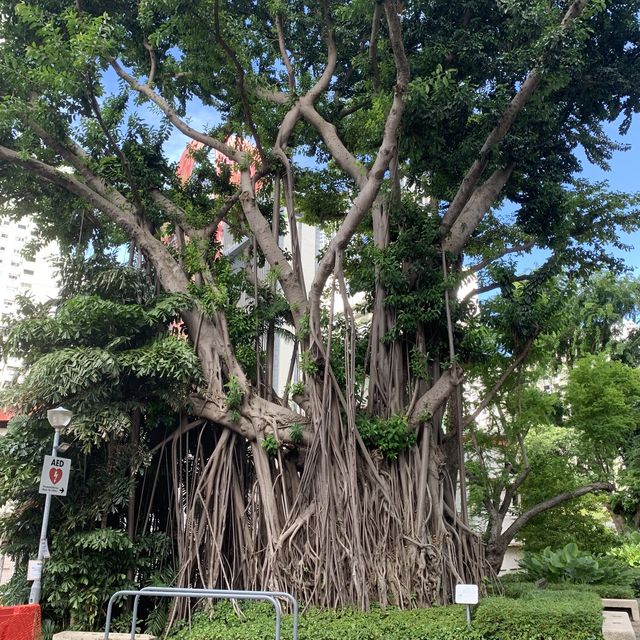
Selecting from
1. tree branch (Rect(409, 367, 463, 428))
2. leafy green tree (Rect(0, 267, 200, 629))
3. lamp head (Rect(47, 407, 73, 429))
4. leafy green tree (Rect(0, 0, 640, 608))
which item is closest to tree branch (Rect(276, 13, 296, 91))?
leafy green tree (Rect(0, 0, 640, 608))

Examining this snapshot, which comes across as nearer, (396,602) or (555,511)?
(396,602)

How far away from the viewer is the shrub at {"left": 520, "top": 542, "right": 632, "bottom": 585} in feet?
27.5

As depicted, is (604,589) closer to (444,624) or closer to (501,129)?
(444,624)

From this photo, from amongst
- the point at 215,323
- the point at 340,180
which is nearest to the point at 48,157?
the point at 215,323

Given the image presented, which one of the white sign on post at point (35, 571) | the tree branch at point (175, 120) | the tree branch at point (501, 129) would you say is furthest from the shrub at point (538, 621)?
the tree branch at point (175, 120)

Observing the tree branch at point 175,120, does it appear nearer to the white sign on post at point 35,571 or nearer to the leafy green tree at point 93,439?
the leafy green tree at point 93,439

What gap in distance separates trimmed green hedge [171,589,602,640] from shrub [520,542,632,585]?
233 centimetres

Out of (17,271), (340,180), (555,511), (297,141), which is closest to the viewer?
(297,141)

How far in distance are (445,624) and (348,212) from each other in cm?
504

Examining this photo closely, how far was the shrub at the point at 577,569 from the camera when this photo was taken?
8.39 metres

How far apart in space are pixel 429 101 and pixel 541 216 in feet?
7.82

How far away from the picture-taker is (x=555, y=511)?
446 inches

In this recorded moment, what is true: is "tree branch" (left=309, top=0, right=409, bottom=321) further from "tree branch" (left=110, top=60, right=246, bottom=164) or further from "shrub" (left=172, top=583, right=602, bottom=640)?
"shrub" (left=172, top=583, right=602, bottom=640)

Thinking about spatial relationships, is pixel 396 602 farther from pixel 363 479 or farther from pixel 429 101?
pixel 429 101
